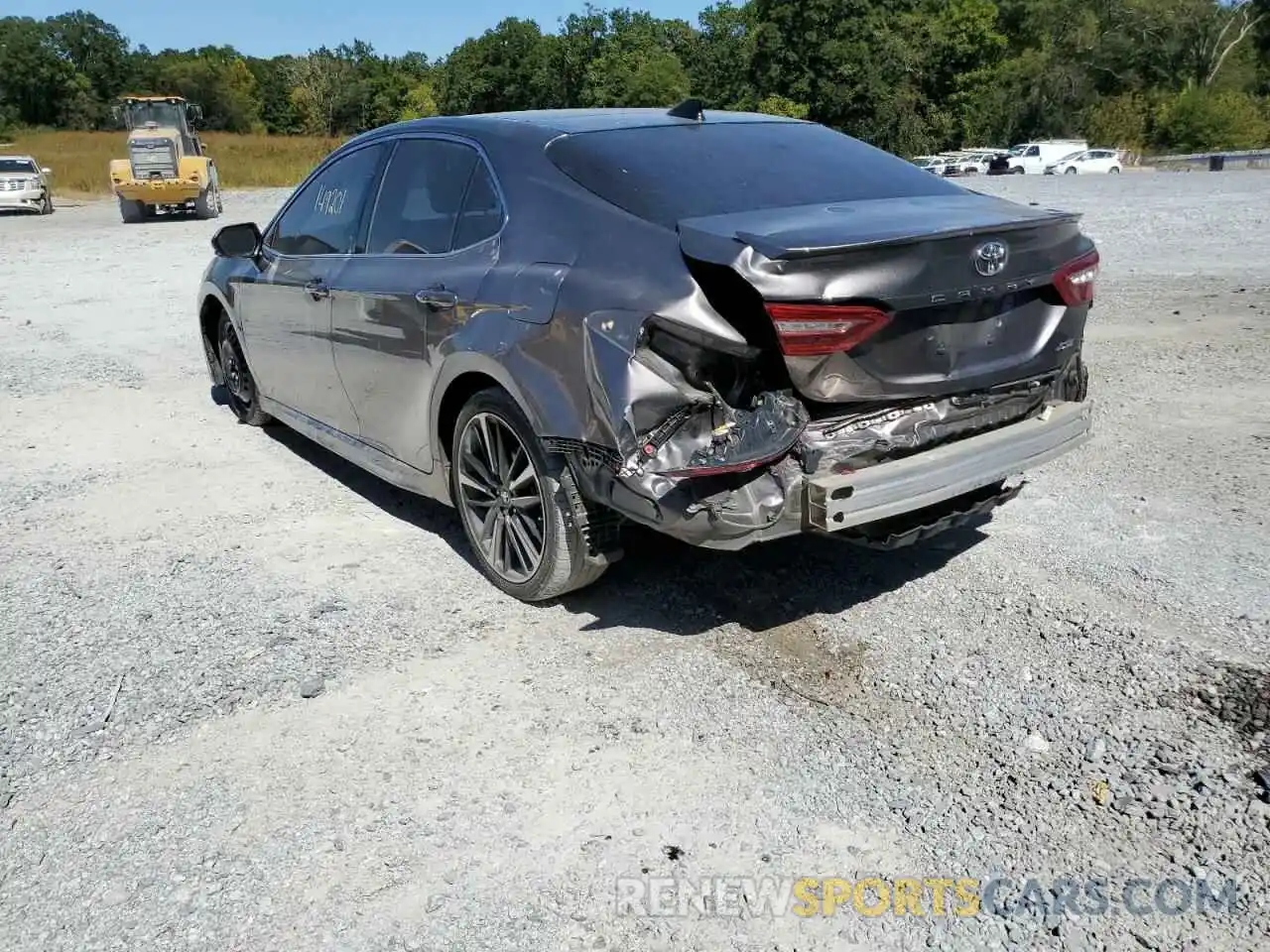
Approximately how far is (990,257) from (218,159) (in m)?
50.2

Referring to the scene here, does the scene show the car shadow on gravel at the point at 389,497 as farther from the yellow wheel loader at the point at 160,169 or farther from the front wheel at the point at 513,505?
the yellow wheel loader at the point at 160,169

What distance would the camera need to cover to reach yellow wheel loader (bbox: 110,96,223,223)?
26719 mm

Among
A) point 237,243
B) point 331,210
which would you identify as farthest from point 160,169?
point 331,210

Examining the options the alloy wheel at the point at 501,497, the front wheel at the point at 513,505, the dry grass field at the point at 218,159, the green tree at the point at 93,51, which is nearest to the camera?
the front wheel at the point at 513,505

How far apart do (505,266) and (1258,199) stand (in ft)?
68.1

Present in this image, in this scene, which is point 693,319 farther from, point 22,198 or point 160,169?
point 22,198

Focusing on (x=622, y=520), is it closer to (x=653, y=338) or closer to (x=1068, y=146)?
(x=653, y=338)

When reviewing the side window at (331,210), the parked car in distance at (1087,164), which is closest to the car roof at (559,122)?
the side window at (331,210)

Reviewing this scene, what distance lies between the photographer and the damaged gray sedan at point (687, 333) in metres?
3.30

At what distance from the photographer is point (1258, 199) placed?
20.3 m

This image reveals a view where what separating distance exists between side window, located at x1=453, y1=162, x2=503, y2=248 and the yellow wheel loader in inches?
1007

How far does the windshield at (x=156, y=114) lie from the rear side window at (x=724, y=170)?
93.5 ft

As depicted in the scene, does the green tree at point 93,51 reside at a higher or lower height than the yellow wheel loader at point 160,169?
higher

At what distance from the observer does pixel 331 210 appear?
529 centimetres
